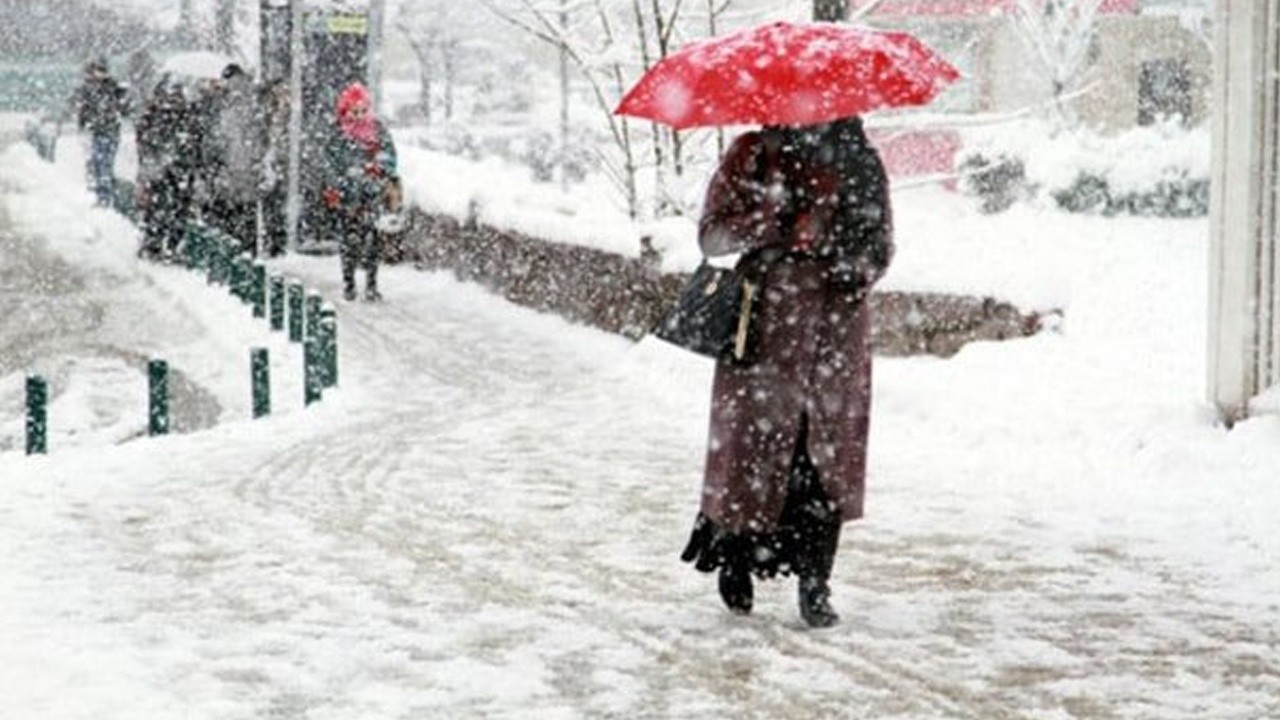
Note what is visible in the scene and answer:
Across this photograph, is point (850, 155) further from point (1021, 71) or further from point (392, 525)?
point (1021, 71)

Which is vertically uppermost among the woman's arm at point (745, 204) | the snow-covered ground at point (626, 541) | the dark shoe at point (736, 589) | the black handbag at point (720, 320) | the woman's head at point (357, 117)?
the woman's head at point (357, 117)

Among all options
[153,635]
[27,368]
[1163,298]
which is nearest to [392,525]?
[153,635]

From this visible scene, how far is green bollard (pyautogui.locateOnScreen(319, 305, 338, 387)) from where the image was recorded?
14.5 metres

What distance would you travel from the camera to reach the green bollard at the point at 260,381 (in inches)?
533

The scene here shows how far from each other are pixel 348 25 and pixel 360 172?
15.2 feet

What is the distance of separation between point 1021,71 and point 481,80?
90.3ft

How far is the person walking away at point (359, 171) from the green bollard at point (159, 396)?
20.7 feet

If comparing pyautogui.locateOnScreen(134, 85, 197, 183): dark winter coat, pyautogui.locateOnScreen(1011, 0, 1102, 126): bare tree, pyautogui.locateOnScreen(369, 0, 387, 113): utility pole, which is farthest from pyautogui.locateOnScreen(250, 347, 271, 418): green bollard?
pyautogui.locateOnScreen(1011, 0, 1102, 126): bare tree

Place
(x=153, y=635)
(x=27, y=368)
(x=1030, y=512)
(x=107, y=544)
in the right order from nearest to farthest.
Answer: (x=153, y=635), (x=107, y=544), (x=1030, y=512), (x=27, y=368)

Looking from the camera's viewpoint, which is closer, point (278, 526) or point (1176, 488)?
point (278, 526)

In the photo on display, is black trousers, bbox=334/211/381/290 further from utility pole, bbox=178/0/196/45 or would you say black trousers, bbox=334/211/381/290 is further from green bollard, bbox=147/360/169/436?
utility pole, bbox=178/0/196/45

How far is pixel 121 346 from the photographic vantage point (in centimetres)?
1831

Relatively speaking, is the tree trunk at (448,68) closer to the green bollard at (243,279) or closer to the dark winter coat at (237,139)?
the dark winter coat at (237,139)

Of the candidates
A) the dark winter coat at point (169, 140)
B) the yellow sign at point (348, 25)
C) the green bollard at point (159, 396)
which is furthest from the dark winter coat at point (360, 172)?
the green bollard at point (159, 396)
